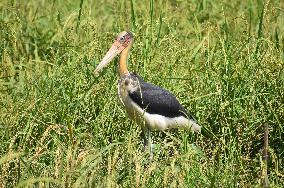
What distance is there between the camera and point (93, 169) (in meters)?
4.57

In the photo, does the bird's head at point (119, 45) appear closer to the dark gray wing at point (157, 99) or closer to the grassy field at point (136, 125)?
the grassy field at point (136, 125)

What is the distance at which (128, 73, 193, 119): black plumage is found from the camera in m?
5.95

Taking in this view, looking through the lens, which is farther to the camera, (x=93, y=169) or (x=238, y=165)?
(x=238, y=165)

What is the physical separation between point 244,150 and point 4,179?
71.4 inches

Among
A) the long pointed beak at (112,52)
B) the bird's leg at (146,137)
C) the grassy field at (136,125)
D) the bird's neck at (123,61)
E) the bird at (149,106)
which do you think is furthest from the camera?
the long pointed beak at (112,52)

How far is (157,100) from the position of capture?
5.96 m

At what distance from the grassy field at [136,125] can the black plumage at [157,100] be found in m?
0.16

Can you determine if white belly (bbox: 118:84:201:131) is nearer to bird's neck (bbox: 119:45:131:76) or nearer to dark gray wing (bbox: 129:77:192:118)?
dark gray wing (bbox: 129:77:192:118)

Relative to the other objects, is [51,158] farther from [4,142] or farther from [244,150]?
[244,150]

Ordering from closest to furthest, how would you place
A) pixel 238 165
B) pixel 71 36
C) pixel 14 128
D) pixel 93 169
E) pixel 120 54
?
pixel 93 169 → pixel 238 165 → pixel 14 128 → pixel 120 54 → pixel 71 36

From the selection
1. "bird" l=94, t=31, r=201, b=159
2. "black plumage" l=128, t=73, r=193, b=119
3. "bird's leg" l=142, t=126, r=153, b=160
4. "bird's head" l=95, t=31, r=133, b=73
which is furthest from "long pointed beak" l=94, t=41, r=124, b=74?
"bird's leg" l=142, t=126, r=153, b=160

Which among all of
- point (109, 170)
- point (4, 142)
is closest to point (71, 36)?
point (4, 142)

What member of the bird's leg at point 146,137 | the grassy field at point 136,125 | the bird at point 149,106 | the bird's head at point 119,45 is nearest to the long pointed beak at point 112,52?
the bird's head at point 119,45

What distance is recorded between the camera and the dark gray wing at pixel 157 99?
5953mm
